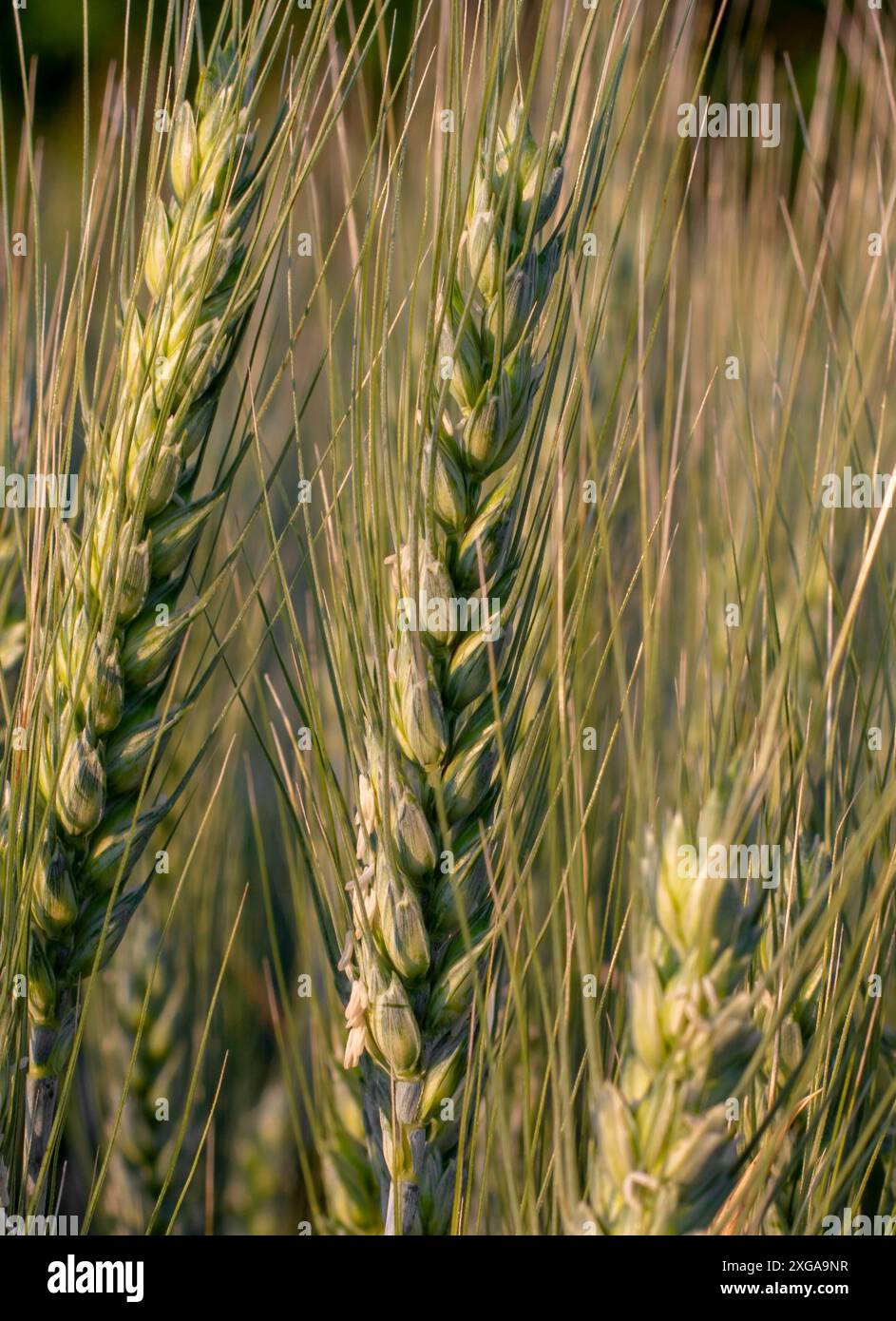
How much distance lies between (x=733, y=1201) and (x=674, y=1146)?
17cm

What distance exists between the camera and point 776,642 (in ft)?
2.78

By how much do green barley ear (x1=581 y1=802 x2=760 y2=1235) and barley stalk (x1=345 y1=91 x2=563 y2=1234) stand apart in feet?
0.57

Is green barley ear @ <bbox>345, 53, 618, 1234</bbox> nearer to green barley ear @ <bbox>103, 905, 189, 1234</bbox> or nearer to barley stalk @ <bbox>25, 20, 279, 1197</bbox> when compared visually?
barley stalk @ <bbox>25, 20, 279, 1197</bbox>

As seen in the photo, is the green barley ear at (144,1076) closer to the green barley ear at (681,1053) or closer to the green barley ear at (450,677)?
the green barley ear at (450,677)

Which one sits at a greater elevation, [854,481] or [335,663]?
[854,481]

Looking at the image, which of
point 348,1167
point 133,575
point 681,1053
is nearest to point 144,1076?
point 348,1167

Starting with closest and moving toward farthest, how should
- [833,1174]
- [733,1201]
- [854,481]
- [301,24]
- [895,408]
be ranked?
[733,1201] < [833,1174] < [854,481] < [895,408] < [301,24]

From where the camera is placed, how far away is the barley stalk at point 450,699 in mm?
768

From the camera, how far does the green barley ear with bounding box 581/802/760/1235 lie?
58 centimetres

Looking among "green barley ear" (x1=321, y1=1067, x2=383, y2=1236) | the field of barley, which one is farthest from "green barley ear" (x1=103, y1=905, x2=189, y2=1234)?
"green barley ear" (x1=321, y1=1067, x2=383, y2=1236)

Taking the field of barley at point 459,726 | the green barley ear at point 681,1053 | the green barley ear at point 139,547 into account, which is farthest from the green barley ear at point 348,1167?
the green barley ear at point 681,1053

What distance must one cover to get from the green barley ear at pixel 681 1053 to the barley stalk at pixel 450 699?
0.17m
